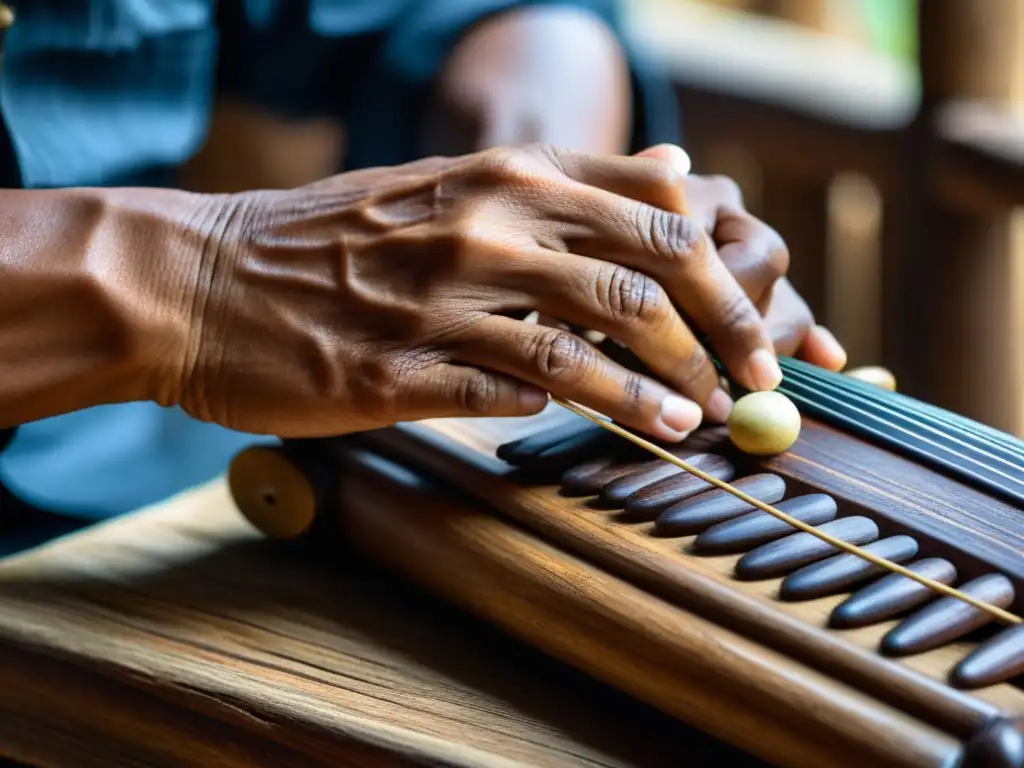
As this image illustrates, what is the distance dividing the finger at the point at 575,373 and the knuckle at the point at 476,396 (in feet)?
0.05

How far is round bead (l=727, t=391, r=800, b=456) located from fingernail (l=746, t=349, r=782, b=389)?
0.16 feet

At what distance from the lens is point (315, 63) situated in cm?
158

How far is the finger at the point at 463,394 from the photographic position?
77 cm

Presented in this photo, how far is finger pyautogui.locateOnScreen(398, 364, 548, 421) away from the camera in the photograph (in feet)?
2.51

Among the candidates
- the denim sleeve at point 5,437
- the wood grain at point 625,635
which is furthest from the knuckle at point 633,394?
the denim sleeve at point 5,437

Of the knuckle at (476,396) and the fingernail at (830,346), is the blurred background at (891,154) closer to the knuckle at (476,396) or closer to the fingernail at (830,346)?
the fingernail at (830,346)

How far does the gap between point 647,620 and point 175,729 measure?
13.6 inches

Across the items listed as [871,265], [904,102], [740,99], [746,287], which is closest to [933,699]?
[746,287]

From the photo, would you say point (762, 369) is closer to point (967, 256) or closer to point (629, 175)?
point (629, 175)

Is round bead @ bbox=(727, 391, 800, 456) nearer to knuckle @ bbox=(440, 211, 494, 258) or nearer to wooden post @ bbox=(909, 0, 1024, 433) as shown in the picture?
knuckle @ bbox=(440, 211, 494, 258)

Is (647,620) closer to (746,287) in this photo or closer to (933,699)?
(933,699)

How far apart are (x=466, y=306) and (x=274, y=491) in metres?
0.24

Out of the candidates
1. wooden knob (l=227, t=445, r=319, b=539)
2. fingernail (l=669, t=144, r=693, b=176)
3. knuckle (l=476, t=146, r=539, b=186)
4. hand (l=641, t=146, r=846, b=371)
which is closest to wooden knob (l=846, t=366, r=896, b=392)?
hand (l=641, t=146, r=846, b=371)

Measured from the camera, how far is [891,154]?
212 centimetres
